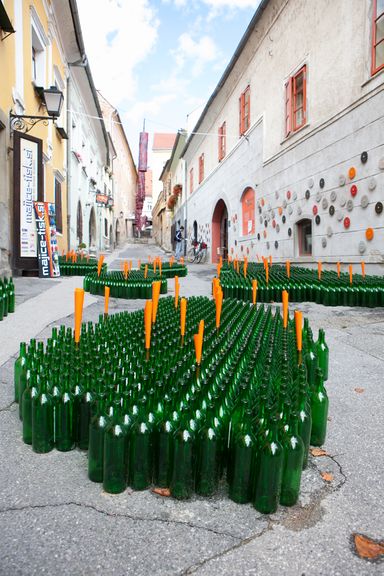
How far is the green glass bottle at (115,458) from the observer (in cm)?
190

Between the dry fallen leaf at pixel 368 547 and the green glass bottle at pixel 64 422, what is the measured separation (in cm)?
144

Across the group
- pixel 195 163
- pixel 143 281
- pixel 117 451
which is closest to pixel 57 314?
pixel 143 281

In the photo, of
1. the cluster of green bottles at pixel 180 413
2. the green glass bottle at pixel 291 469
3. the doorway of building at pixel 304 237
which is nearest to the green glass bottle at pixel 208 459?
the cluster of green bottles at pixel 180 413

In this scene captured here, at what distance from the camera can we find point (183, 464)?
1.87 meters

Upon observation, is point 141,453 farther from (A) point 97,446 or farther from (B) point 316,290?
(B) point 316,290

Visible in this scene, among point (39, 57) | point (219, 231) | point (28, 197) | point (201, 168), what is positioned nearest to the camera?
point (28, 197)

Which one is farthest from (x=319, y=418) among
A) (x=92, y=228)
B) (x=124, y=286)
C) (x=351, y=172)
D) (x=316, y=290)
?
(x=92, y=228)

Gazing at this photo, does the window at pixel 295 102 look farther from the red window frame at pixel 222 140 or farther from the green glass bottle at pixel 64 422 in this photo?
the green glass bottle at pixel 64 422

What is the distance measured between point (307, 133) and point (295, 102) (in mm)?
1611

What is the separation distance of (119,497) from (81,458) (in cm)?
42

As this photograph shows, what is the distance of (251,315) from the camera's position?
4.76m

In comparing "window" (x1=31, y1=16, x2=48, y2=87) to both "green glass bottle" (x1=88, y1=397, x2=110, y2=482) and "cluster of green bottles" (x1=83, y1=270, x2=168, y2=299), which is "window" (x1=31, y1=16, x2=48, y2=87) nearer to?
"cluster of green bottles" (x1=83, y1=270, x2=168, y2=299)

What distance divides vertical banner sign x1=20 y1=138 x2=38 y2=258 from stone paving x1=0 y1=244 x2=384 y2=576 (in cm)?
839

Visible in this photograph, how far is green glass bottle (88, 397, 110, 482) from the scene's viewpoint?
6.56ft
